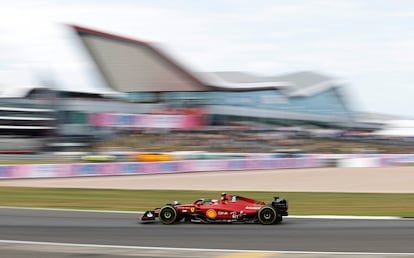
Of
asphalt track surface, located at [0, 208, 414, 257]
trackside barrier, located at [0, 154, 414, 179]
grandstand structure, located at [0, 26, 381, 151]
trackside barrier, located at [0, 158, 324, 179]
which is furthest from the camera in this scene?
grandstand structure, located at [0, 26, 381, 151]

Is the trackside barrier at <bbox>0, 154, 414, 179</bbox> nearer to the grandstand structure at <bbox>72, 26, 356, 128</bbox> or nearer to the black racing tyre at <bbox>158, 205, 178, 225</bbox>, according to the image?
the black racing tyre at <bbox>158, 205, 178, 225</bbox>

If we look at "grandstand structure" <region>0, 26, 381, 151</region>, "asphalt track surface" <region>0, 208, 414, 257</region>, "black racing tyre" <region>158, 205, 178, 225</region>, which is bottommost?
"asphalt track surface" <region>0, 208, 414, 257</region>

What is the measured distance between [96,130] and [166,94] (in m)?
20.4

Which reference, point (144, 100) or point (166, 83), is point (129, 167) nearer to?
point (166, 83)

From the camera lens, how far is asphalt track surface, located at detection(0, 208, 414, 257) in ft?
35.0

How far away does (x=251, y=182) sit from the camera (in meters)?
33.0

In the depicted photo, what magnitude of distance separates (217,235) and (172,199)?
11.5 meters

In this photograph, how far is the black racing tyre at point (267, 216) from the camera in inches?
541

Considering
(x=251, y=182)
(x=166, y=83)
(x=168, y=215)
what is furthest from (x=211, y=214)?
(x=166, y=83)

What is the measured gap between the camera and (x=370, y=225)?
13727 millimetres

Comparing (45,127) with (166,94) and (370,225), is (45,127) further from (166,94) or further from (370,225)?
(370,225)

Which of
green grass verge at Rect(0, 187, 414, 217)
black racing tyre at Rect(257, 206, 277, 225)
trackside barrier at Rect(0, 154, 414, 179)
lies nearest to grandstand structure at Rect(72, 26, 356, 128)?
trackside barrier at Rect(0, 154, 414, 179)

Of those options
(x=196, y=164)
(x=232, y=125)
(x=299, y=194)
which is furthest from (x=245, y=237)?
(x=232, y=125)

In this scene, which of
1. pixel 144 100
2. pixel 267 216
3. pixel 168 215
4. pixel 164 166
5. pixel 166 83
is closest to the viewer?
pixel 267 216
